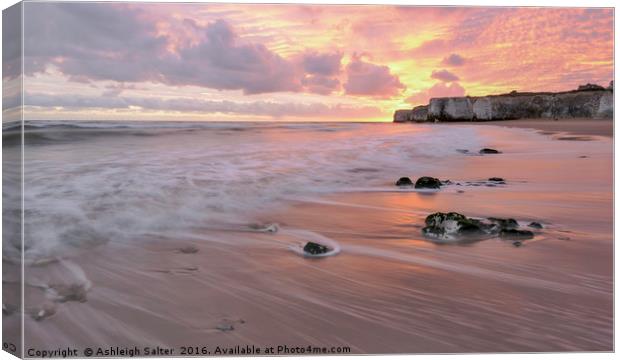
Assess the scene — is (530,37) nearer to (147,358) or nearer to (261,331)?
(261,331)

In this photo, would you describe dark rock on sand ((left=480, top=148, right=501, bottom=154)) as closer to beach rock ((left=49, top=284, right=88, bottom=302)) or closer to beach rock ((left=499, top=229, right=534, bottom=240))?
beach rock ((left=499, top=229, right=534, bottom=240))

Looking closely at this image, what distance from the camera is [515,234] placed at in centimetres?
347

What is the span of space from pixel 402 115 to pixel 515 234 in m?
1.22

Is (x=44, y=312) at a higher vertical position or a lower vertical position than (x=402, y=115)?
lower

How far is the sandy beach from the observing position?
282 centimetres


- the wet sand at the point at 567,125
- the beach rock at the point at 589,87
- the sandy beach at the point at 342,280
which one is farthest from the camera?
the wet sand at the point at 567,125

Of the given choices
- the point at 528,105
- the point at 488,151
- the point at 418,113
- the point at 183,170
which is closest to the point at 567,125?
the point at 528,105

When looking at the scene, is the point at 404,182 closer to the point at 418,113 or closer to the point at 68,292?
the point at 418,113

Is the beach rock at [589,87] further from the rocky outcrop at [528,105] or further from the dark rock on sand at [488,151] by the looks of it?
the dark rock on sand at [488,151]

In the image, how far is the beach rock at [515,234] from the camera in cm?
345

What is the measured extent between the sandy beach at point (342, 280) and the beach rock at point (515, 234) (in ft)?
0.20

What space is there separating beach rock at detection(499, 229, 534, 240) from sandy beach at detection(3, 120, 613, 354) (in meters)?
0.06

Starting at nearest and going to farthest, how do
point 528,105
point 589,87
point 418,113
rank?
point 589,87 < point 418,113 < point 528,105

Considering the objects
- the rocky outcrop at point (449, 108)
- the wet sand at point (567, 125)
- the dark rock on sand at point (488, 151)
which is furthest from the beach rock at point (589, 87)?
the dark rock on sand at point (488, 151)
